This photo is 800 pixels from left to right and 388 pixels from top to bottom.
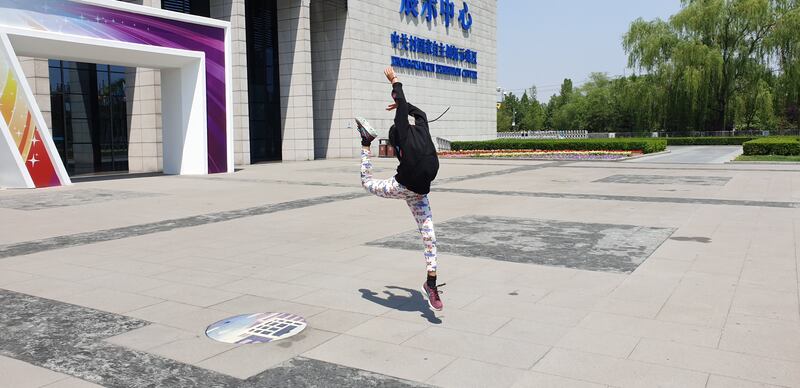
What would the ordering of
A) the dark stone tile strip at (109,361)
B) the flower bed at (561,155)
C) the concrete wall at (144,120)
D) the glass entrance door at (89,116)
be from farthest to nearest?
the flower bed at (561,155), the glass entrance door at (89,116), the concrete wall at (144,120), the dark stone tile strip at (109,361)

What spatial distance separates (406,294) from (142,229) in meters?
5.94

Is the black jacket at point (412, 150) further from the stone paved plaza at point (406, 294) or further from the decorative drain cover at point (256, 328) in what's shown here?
the decorative drain cover at point (256, 328)

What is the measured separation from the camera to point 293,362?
14.3ft

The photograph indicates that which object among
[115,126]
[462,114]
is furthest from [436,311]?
[462,114]

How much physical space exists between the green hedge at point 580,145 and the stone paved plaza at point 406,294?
1922 cm

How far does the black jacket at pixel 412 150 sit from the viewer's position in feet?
16.1

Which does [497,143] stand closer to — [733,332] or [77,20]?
[77,20]

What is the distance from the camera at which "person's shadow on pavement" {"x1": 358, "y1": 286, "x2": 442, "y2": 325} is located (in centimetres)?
548

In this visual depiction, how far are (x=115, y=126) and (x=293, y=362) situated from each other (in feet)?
80.6

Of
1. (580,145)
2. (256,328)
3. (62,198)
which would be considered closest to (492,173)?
(580,145)

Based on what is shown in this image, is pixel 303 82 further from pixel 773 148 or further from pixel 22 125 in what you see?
pixel 773 148

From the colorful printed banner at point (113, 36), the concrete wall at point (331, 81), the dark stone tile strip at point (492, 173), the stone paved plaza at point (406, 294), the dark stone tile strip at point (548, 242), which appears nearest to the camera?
the stone paved plaza at point (406, 294)

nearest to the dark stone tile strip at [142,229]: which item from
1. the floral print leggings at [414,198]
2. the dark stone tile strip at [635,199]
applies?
the dark stone tile strip at [635,199]

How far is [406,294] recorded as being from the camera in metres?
6.07
